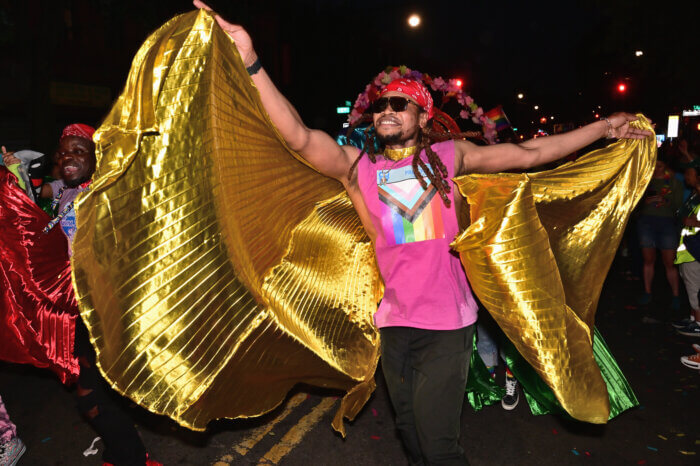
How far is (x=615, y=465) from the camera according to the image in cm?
375

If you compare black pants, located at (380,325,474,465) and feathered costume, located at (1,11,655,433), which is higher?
feathered costume, located at (1,11,655,433)

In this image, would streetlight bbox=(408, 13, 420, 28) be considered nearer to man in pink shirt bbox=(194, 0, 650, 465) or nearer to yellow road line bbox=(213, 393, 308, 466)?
yellow road line bbox=(213, 393, 308, 466)

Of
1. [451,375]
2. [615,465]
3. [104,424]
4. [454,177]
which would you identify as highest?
[454,177]

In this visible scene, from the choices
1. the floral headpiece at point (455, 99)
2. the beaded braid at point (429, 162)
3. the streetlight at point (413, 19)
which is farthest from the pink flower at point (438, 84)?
the streetlight at point (413, 19)

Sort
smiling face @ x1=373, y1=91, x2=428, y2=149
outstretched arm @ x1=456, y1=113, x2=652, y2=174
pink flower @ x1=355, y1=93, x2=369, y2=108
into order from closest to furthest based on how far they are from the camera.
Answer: smiling face @ x1=373, y1=91, x2=428, y2=149 → outstretched arm @ x1=456, y1=113, x2=652, y2=174 → pink flower @ x1=355, y1=93, x2=369, y2=108

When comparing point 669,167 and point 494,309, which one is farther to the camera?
point 669,167

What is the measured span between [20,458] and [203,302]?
261cm

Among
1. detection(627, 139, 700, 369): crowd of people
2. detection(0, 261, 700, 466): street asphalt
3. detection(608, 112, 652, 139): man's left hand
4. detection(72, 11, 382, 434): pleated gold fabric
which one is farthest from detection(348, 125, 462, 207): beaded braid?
detection(627, 139, 700, 369): crowd of people

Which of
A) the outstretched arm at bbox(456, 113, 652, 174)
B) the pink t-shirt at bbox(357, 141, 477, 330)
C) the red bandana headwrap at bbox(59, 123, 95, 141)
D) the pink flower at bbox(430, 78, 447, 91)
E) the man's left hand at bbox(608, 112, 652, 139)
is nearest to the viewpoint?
the pink t-shirt at bbox(357, 141, 477, 330)

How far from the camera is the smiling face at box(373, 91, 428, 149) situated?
9.07 feet

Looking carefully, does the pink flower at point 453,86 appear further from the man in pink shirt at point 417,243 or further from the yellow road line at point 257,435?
the yellow road line at point 257,435

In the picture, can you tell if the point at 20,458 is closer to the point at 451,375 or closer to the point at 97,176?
the point at 97,176

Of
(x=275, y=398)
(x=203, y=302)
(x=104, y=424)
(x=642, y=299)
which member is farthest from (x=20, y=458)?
(x=642, y=299)

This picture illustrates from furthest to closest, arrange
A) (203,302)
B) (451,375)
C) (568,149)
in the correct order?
(568,149)
(451,375)
(203,302)
